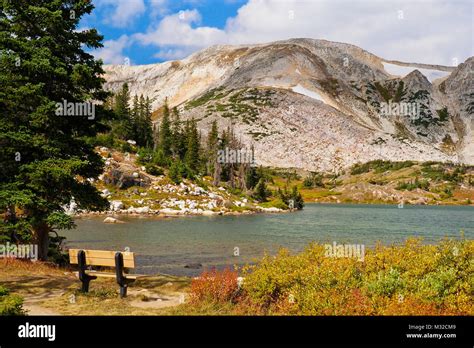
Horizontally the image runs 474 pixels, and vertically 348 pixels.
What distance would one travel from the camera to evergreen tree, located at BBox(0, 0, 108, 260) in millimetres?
20594

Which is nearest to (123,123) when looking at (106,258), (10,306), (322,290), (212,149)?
(212,149)

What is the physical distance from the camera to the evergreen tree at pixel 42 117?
20.6m

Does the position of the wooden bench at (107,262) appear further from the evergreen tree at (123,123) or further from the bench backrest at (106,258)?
the evergreen tree at (123,123)

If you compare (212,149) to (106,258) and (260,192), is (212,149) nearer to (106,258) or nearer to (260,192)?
(260,192)

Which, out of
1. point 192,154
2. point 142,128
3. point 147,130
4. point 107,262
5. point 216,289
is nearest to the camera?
point 216,289

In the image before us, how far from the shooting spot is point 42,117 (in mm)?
20891

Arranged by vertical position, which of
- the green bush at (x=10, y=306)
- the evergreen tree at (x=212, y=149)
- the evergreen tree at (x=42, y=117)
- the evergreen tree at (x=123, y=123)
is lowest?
the green bush at (x=10, y=306)

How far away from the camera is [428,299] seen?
11.9 meters

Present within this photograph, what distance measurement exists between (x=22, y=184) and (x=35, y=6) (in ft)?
30.4

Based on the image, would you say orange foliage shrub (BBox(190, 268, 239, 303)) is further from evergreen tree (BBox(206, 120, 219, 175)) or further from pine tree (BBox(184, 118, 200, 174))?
evergreen tree (BBox(206, 120, 219, 175))

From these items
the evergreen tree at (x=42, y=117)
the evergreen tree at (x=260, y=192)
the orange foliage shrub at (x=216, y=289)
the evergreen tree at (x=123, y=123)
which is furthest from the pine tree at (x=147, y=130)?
the orange foliage shrub at (x=216, y=289)

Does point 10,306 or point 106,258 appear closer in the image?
point 10,306

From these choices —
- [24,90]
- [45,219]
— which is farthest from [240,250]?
[24,90]
